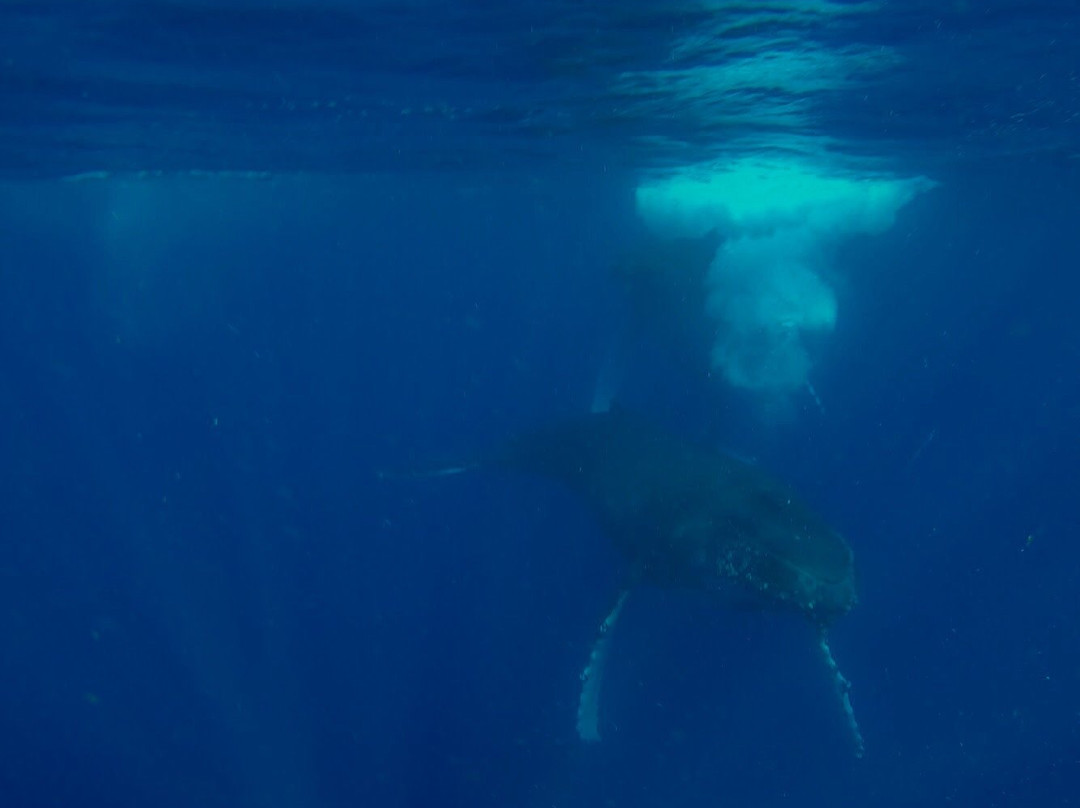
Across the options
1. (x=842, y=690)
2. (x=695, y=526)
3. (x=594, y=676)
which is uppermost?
(x=695, y=526)

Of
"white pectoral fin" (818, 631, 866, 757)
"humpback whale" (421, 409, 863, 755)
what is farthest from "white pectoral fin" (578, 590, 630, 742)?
"white pectoral fin" (818, 631, 866, 757)

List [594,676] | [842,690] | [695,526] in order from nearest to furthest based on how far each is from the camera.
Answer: [842,690]
[695,526]
[594,676]

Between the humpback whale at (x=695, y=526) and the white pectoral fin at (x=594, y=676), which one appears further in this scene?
the white pectoral fin at (x=594, y=676)

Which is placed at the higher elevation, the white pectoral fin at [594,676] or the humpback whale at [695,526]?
the humpback whale at [695,526]

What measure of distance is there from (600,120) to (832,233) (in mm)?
15869

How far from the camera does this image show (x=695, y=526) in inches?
457

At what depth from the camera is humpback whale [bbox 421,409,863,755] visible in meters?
10.2

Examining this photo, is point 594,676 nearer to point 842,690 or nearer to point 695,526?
point 695,526

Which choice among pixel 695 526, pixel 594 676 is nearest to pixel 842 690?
pixel 695 526

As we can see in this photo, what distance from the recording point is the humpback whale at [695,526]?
403 inches

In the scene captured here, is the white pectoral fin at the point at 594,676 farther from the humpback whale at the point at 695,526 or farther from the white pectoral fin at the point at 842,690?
the white pectoral fin at the point at 842,690

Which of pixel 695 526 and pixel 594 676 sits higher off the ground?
pixel 695 526

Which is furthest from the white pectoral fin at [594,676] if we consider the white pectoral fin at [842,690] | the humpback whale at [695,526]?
the white pectoral fin at [842,690]

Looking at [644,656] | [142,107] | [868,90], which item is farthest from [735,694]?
[142,107]
